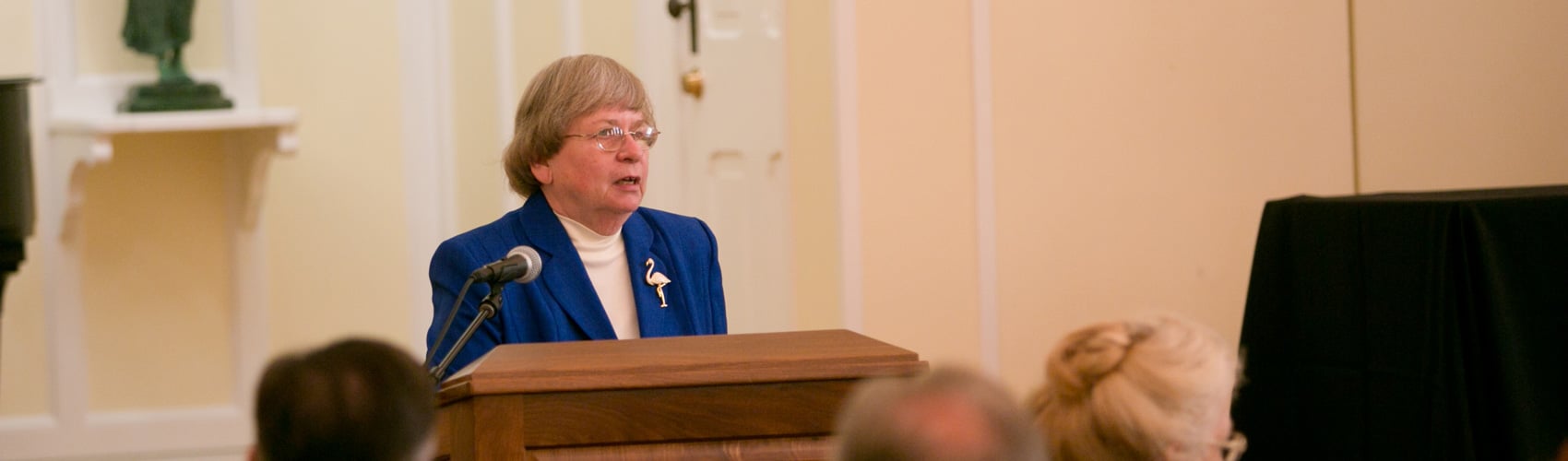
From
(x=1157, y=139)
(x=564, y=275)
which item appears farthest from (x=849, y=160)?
(x=564, y=275)

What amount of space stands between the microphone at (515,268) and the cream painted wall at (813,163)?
2312mm

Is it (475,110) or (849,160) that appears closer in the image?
(849,160)

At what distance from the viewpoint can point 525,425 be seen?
194 cm

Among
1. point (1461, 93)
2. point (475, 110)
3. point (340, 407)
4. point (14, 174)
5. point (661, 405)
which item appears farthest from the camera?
point (475, 110)

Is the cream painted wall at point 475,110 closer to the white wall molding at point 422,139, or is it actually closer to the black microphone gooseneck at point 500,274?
the white wall molding at point 422,139

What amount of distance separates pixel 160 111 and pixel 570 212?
6.39ft

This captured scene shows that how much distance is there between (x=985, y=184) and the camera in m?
4.63

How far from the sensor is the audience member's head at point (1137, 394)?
1.61 meters

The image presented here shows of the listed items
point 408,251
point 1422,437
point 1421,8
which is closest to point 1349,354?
point 1422,437

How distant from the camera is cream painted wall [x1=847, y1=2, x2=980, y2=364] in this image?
15.1 ft

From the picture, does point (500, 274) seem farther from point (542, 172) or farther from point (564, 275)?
point (542, 172)

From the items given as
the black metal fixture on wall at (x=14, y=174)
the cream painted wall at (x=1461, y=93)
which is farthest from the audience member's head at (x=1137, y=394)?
the cream painted wall at (x=1461, y=93)

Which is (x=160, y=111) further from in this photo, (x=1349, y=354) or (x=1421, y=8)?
(x=1421, y=8)

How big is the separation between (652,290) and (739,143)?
2.12 m
